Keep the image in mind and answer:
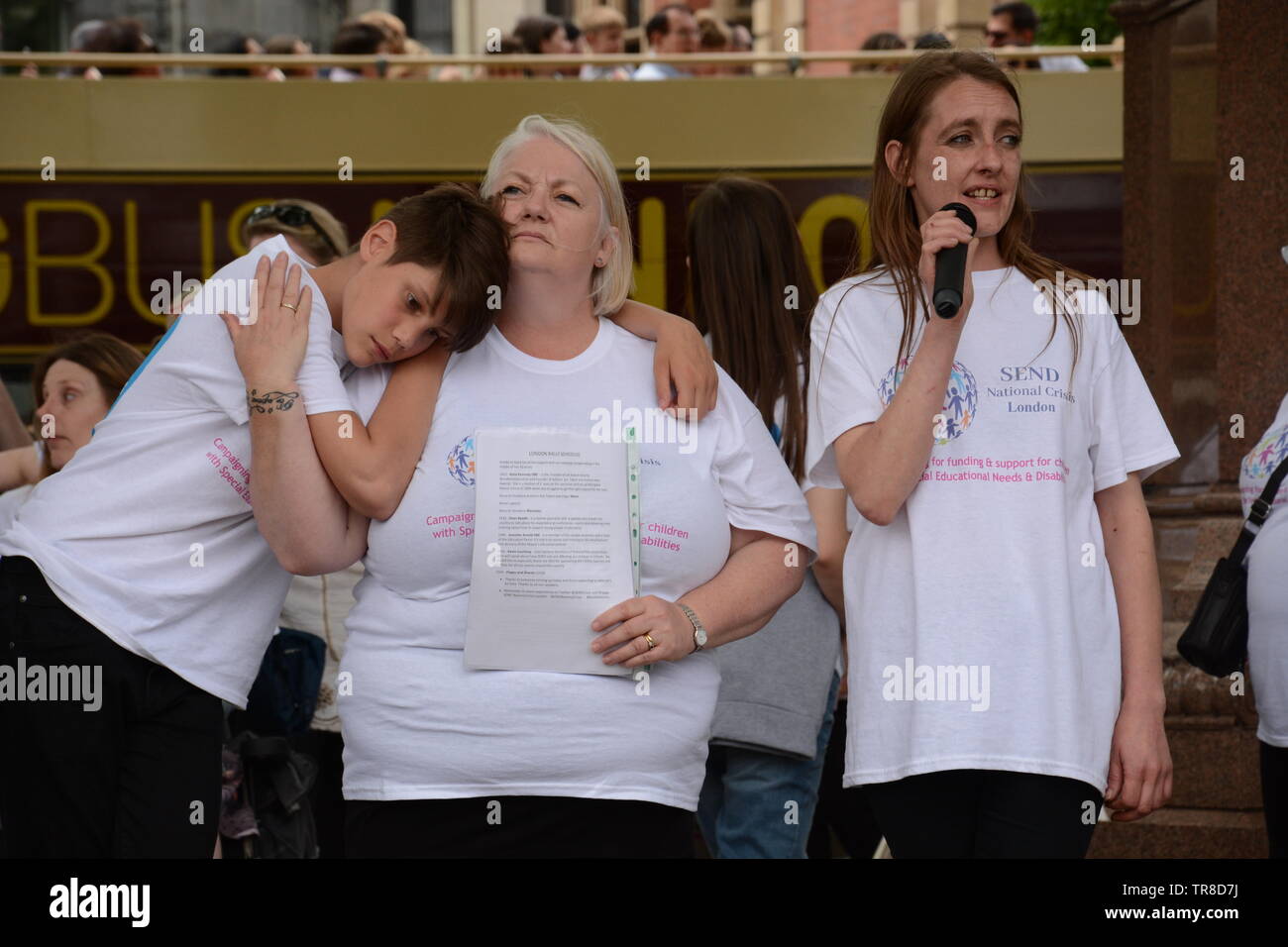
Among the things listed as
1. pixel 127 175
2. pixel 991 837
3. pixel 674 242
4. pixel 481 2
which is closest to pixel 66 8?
pixel 481 2

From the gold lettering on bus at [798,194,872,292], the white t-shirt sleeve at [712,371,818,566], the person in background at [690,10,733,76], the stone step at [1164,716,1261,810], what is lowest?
the stone step at [1164,716,1261,810]

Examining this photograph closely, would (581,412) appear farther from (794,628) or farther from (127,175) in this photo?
(127,175)

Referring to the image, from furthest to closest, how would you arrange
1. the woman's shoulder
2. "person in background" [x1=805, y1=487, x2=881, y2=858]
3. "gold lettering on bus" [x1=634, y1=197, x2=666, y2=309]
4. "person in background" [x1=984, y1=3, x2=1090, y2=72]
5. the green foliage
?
the green foliage → "gold lettering on bus" [x1=634, y1=197, x2=666, y2=309] → "person in background" [x1=984, y1=3, x2=1090, y2=72] → "person in background" [x1=805, y1=487, x2=881, y2=858] → the woman's shoulder

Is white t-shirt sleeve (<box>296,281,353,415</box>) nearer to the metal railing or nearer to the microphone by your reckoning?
the microphone

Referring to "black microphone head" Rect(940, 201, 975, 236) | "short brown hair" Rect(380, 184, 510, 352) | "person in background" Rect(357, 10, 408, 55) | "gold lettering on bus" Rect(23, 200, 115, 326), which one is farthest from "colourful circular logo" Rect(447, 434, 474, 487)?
"gold lettering on bus" Rect(23, 200, 115, 326)

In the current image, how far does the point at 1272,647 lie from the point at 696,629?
1.16 meters

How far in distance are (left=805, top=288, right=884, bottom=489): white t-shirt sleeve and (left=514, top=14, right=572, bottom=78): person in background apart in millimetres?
8363

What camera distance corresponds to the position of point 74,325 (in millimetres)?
11438

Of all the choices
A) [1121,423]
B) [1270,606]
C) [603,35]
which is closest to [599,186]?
[1121,423]

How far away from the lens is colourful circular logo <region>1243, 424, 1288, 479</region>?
3.45 meters

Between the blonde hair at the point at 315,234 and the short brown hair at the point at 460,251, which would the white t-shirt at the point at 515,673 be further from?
the blonde hair at the point at 315,234

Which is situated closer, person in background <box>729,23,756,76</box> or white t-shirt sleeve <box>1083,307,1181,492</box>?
white t-shirt sleeve <box>1083,307,1181,492</box>

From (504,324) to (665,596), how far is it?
1.82 feet

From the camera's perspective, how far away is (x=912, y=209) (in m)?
3.25
